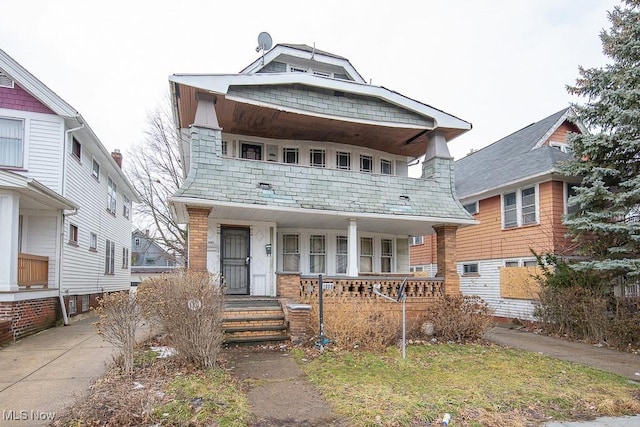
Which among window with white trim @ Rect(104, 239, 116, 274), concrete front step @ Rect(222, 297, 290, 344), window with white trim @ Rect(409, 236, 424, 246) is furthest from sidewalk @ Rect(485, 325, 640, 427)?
window with white trim @ Rect(104, 239, 116, 274)

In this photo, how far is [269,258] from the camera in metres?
13.1

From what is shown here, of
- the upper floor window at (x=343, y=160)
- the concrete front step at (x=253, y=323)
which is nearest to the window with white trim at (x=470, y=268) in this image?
the upper floor window at (x=343, y=160)

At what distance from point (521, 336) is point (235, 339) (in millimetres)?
8886

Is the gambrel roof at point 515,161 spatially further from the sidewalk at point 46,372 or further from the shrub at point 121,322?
the sidewalk at point 46,372

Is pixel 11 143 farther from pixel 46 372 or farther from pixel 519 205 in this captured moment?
pixel 519 205

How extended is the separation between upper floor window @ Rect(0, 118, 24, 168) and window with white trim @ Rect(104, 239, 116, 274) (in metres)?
7.06

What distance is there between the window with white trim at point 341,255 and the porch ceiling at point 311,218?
2.25ft

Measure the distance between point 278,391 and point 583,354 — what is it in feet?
25.9

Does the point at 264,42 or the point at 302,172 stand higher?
the point at 264,42

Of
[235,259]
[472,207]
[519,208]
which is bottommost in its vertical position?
[235,259]

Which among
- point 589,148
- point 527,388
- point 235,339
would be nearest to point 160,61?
point 235,339

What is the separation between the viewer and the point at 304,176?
39.5 ft

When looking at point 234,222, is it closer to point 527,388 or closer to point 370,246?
point 370,246

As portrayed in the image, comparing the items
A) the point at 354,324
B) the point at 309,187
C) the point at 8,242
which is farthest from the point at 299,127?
the point at 8,242
